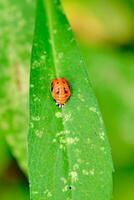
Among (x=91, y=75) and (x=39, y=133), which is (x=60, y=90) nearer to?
(x=39, y=133)

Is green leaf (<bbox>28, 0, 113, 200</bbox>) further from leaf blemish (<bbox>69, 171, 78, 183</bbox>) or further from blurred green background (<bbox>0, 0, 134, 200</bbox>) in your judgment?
blurred green background (<bbox>0, 0, 134, 200</bbox>)

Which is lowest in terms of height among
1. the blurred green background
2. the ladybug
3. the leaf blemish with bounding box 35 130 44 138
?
the blurred green background

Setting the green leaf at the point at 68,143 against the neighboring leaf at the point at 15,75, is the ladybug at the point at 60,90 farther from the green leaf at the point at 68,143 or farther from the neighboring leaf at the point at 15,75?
the neighboring leaf at the point at 15,75

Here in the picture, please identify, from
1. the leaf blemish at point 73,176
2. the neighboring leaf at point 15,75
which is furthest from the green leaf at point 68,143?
the neighboring leaf at point 15,75

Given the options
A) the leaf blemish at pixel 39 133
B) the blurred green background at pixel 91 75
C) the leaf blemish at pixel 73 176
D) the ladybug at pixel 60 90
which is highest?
the ladybug at pixel 60 90

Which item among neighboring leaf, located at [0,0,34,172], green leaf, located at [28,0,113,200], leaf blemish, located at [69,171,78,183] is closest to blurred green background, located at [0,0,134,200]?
neighboring leaf, located at [0,0,34,172]

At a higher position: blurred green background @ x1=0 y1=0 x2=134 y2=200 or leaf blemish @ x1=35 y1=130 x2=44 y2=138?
leaf blemish @ x1=35 y1=130 x2=44 y2=138

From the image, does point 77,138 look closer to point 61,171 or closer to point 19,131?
point 61,171
